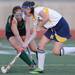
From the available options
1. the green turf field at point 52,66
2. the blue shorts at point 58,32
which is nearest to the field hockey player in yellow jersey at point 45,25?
the blue shorts at point 58,32

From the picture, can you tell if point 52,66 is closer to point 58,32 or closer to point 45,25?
point 58,32

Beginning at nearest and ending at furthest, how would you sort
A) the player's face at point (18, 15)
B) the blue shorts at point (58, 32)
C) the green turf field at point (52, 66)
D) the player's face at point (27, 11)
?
the player's face at point (27, 11)
the player's face at point (18, 15)
the blue shorts at point (58, 32)
the green turf field at point (52, 66)

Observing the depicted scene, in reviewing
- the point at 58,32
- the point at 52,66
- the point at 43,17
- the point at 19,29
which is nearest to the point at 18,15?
the point at 19,29

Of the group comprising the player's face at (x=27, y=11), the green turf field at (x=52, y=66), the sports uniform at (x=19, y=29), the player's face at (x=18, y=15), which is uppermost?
the player's face at (x=27, y=11)

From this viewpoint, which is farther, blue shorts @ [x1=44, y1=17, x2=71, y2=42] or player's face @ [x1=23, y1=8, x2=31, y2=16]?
blue shorts @ [x1=44, y1=17, x2=71, y2=42]

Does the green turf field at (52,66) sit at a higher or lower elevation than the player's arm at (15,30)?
lower

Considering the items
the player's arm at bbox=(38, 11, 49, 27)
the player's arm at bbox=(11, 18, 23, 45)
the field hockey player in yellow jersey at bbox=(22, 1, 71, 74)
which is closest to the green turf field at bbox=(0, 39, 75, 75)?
the field hockey player in yellow jersey at bbox=(22, 1, 71, 74)

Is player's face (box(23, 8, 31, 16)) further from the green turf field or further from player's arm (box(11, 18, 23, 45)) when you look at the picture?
the green turf field

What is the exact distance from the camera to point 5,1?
20.2 metres

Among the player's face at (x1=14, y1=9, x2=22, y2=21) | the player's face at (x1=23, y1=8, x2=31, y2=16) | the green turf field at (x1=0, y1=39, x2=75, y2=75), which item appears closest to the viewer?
the player's face at (x1=23, y1=8, x2=31, y2=16)

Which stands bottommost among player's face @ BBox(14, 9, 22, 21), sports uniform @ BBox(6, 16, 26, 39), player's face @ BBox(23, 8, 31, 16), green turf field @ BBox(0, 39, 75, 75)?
green turf field @ BBox(0, 39, 75, 75)

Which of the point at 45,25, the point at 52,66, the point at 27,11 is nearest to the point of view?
the point at 27,11

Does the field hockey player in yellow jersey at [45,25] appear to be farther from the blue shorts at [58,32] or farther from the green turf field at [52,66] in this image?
the green turf field at [52,66]

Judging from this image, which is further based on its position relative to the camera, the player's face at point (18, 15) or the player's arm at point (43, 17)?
the player's face at point (18, 15)
